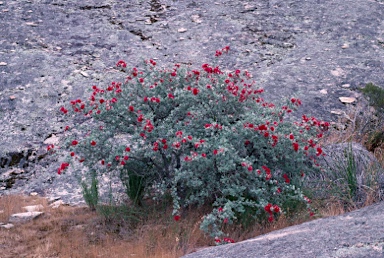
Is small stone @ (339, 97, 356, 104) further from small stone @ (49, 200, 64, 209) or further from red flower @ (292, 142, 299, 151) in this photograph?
small stone @ (49, 200, 64, 209)

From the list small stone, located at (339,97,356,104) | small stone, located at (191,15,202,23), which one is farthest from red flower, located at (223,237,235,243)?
small stone, located at (191,15,202,23)

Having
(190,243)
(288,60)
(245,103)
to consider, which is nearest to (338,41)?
(288,60)

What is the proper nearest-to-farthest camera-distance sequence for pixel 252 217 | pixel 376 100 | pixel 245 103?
pixel 252 217 → pixel 245 103 → pixel 376 100

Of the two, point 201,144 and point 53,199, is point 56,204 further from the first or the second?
point 201,144

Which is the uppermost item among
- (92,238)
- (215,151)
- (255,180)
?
(215,151)

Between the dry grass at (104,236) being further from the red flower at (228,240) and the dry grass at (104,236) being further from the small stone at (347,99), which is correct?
the small stone at (347,99)

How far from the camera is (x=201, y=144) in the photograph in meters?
3.81

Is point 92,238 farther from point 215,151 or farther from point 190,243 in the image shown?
point 215,151

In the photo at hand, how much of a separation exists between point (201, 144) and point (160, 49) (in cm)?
366

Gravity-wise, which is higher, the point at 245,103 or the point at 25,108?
the point at 245,103

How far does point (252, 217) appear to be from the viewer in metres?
4.01

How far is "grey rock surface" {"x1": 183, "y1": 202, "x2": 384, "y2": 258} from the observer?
2357 millimetres

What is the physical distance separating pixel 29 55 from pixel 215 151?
13.5 feet

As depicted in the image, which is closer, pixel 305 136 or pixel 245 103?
pixel 305 136
